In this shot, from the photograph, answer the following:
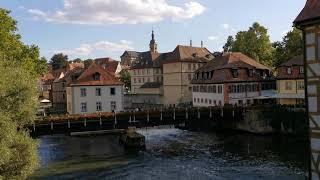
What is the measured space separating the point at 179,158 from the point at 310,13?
28174 millimetres

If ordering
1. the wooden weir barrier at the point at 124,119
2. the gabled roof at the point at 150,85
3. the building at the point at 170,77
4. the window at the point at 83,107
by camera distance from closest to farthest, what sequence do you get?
the wooden weir barrier at the point at 124,119, the window at the point at 83,107, the building at the point at 170,77, the gabled roof at the point at 150,85

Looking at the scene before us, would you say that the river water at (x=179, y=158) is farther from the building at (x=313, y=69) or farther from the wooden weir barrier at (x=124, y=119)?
the building at (x=313, y=69)

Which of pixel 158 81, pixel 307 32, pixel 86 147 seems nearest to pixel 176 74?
pixel 158 81

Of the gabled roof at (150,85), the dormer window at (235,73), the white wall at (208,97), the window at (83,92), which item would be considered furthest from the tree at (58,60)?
the dormer window at (235,73)

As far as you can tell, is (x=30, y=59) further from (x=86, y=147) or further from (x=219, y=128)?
(x=219, y=128)

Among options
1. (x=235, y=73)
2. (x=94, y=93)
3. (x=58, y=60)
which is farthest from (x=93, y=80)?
(x=58, y=60)

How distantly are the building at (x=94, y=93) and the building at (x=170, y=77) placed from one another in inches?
1152

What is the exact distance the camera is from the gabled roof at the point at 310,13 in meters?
18.1

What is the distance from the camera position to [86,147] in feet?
170

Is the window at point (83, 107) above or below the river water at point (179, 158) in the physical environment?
above

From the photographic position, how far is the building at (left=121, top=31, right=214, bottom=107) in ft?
311

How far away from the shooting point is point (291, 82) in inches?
2398

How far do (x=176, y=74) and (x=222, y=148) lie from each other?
47.2m

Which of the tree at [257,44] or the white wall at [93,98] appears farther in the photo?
the tree at [257,44]
